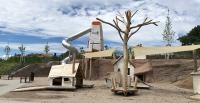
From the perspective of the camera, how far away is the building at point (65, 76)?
96.0 feet

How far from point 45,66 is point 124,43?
33104mm

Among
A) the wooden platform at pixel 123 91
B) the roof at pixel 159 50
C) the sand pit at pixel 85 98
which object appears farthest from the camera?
the roof at pixel 159 50

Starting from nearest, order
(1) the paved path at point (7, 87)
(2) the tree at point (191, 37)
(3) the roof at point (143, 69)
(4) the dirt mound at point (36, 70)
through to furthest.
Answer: (1) the paved path at point (7, 87) < (3) the roof at point (143, 69) < (4) the dirt mound at point (36, 70) < (2) the tree at point (191, 37)

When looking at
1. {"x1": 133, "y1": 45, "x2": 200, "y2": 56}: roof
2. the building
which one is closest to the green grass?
the building

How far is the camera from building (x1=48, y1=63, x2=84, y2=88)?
29.2 meters

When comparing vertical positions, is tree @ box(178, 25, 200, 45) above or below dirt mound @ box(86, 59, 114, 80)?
above

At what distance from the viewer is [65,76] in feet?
95.9

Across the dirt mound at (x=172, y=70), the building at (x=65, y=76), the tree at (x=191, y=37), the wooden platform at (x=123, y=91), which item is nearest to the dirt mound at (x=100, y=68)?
the dirt mound at (x=172, y=70)

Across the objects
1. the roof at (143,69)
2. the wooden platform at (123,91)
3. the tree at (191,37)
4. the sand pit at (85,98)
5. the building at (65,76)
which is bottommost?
the sand pit at (85,98)

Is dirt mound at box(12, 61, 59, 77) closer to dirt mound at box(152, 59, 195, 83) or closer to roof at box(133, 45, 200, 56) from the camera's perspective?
dirt mound at box(152, 59, 195, 83)

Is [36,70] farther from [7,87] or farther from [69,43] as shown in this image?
[7,87]

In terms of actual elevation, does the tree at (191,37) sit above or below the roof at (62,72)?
above

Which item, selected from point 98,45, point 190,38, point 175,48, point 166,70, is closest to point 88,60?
point 98,45

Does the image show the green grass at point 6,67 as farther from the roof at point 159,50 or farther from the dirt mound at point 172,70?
the roof at point 159,50
